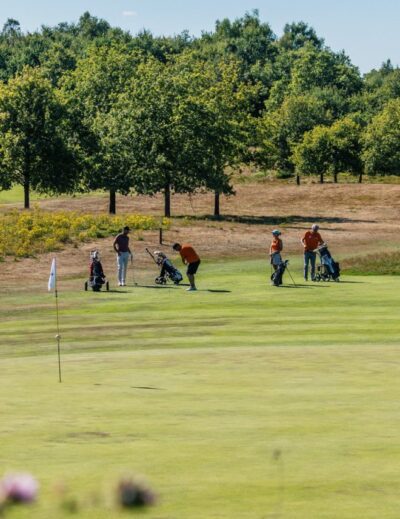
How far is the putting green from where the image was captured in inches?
330

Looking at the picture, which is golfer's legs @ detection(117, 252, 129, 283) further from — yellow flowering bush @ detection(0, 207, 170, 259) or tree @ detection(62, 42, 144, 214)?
tree @ detection(62, 42, 144, 214)

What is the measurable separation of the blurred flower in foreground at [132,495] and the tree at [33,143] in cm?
7567

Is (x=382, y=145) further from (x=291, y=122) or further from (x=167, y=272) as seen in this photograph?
(x=167, y=272)

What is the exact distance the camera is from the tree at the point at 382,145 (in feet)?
383

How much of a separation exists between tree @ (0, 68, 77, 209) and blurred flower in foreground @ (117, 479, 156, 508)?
75.7 meters

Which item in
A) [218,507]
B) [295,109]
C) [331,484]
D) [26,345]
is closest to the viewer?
[218,507]

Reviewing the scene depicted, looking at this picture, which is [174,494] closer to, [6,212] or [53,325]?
[53,325]

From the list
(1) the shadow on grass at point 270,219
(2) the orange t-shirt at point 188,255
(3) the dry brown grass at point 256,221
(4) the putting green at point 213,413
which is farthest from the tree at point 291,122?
(4) the putting green at point 213,413

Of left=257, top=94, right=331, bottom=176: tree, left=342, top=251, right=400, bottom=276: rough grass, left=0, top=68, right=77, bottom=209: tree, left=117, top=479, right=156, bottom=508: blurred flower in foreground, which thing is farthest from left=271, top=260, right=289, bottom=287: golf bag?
left=257, top=94, right=331, bottom=176: tree

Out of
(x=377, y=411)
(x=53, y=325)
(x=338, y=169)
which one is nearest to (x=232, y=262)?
(x=53, y=325)

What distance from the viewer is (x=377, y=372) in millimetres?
17578

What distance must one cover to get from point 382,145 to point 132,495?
11587 cm

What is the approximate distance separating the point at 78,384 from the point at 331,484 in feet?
26.9

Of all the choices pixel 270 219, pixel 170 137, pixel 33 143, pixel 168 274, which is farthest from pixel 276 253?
pixel 270 219
